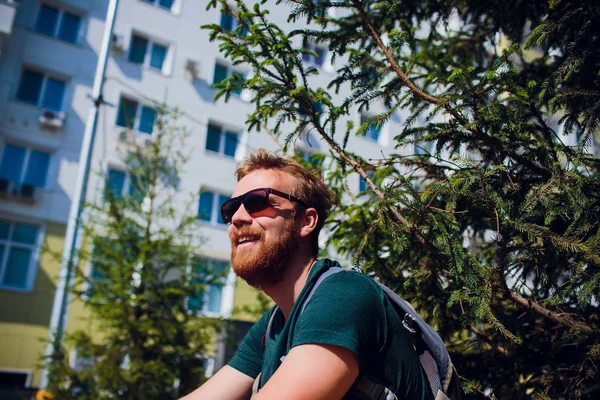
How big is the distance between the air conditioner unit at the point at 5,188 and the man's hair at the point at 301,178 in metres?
15.5

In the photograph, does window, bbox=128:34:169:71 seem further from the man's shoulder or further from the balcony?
the man's shoulder

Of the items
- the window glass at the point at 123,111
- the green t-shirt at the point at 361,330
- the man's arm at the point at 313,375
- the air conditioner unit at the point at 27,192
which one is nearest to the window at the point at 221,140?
the window glass at the point at 123,111

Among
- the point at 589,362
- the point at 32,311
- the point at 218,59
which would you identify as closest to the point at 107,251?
the point at 589,362

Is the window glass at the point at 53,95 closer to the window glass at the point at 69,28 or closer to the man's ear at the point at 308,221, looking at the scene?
the window glass at the point at 69,28

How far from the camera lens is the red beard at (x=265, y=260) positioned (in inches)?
89.6

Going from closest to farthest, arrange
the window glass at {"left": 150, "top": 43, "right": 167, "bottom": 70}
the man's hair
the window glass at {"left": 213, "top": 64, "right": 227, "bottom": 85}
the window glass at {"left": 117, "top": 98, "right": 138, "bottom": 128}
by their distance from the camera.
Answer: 1. the man's hair
2. the window glass at {"left": 117, "top": 98, "right": 138, "bottom": 128}
3. the window glass at {"left": 150, "top": 43, "right": 167, "bottom": 70}
4. the window glass at {"left": 213, "top": 64, "right": 227, "bottom": 85}

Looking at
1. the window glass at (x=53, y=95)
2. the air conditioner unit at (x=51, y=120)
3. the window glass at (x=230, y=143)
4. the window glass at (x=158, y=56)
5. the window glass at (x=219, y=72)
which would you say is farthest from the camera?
the window glass at (x=219, y=72)

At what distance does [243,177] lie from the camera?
2730 millimetres

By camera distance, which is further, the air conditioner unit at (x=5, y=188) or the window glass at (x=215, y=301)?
the window glass at (x=215, y=301)

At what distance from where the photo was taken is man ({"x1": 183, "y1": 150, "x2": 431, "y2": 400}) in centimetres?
164

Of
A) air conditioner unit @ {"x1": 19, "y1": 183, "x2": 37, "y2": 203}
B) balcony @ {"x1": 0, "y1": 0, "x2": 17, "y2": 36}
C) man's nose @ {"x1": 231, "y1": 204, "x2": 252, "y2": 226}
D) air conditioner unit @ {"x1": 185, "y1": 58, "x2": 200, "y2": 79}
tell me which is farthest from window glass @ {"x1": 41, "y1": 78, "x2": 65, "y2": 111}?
man's nose @ {"x1": 231, "y1": 204, "x2": 252, "y2": 226}

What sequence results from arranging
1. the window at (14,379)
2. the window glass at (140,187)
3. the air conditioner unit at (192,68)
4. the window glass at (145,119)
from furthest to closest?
the air conditioner unit at (192,68) → the window glass at (145,119) → the window at (14,379) → the window glass at (140,187)

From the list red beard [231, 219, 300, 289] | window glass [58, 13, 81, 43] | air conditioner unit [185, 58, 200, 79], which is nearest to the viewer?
red beard [231, 219, 300, 289]

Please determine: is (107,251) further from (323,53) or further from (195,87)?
(323,53)
